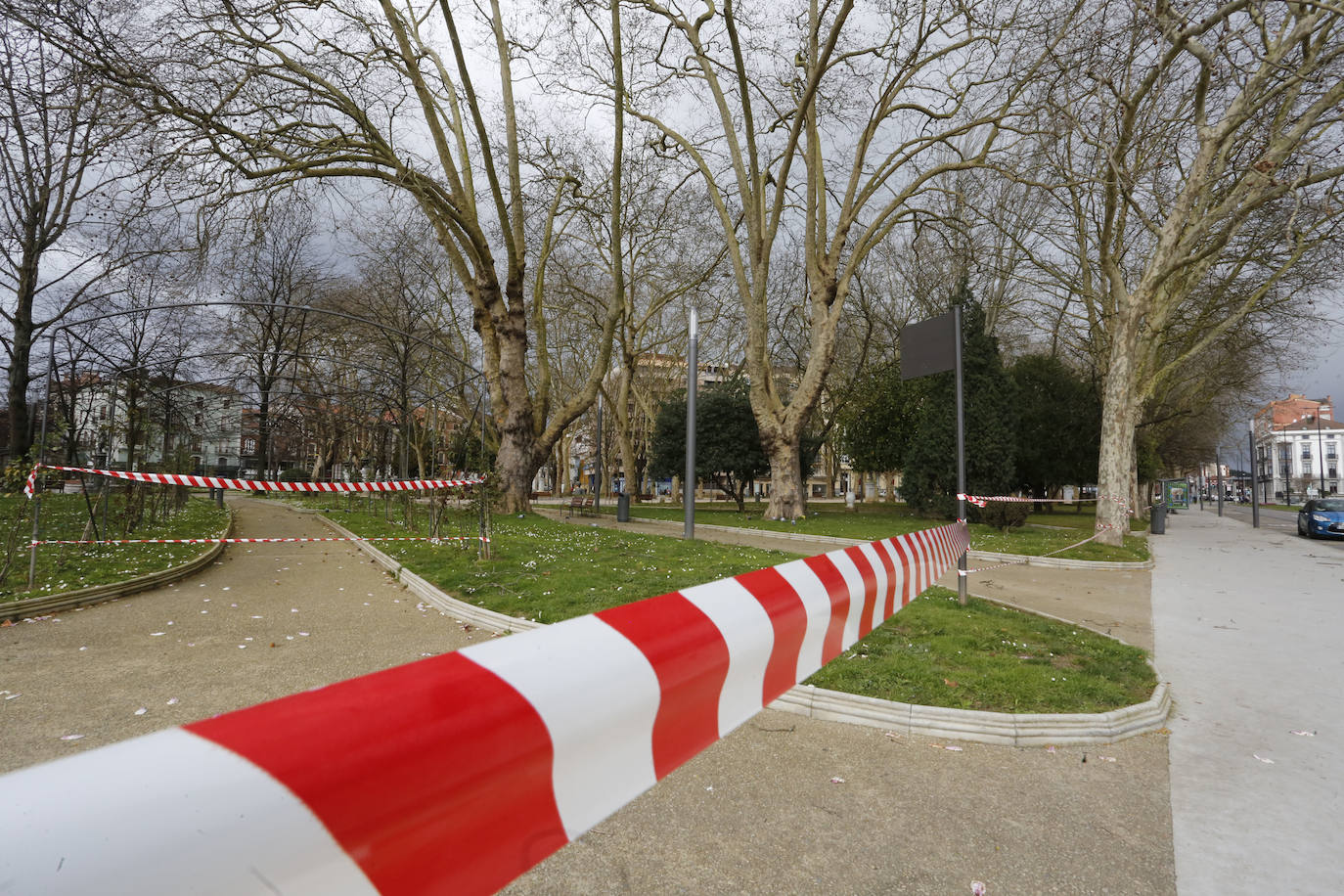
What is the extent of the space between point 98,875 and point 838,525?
2020 cm

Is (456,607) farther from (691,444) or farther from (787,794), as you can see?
(691,444)

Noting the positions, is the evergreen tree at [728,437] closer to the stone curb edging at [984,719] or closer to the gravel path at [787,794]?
the gravel path at [787,794]

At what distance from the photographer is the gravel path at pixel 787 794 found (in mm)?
2686

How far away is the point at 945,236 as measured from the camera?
20812mm

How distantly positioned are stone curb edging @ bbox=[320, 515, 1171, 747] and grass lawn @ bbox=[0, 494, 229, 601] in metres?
8.80

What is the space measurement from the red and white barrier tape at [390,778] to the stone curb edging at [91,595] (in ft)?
29.6

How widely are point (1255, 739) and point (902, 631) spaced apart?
8.44 feet

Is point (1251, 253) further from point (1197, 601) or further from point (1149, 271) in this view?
point (1197, 601)

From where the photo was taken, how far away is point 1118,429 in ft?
54.3

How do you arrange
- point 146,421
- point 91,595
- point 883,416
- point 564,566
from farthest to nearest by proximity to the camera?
1. point 883,416
2. point 146,421
3. point 564,566
4. point 91,595

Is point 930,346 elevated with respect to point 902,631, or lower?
elevated

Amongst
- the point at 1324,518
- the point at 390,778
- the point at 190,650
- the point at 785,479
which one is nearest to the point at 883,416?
the point at 785,479

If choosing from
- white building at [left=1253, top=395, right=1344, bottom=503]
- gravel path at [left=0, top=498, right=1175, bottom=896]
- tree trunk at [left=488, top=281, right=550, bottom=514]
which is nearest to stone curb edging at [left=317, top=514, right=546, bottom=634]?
gravel path at [left=0, top=498, right=1175, bottom=896]

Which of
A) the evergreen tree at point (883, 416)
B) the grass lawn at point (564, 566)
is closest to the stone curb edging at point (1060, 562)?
the grass lawn at point (564, 566)
